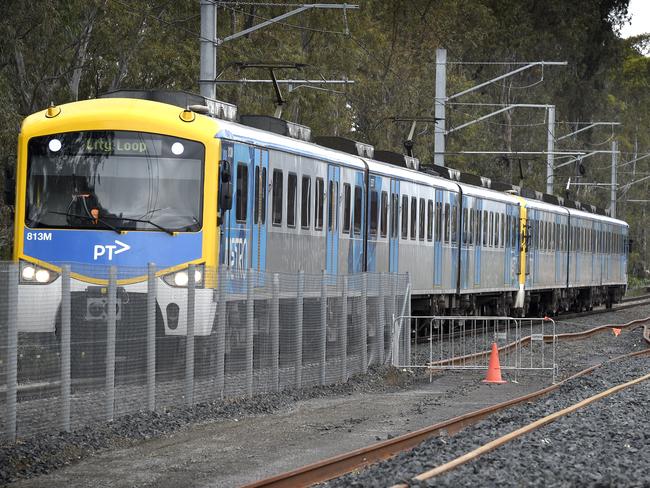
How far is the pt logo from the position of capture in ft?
54.3

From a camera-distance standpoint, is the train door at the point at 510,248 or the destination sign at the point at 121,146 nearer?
the destination sign at the point at 121,146

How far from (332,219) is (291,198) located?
7.09 ft

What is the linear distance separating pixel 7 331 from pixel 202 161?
20.8 feet

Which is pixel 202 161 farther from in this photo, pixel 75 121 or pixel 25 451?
pixel 25 451

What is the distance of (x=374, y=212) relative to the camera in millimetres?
24453

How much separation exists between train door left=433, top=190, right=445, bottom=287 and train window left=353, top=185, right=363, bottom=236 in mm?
5700

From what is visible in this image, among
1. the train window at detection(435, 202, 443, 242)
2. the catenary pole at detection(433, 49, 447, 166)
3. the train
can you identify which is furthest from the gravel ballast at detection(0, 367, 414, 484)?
the catenary pole at detection(433, 49, 447, 166)

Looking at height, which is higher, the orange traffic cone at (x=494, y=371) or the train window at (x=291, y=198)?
the train window at (x=291, y=198)

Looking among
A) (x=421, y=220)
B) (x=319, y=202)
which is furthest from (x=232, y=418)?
(x=421, y=220)

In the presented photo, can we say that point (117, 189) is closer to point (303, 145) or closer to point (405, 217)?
point (303, 145)

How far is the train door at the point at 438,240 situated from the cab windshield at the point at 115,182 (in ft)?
41.9

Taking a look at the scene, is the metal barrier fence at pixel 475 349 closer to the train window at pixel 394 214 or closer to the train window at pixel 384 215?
the train window at pixel 384 215

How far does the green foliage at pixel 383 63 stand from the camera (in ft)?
98.7

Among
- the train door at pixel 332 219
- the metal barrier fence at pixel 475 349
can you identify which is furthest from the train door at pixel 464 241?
the train door at pixel 332 219
